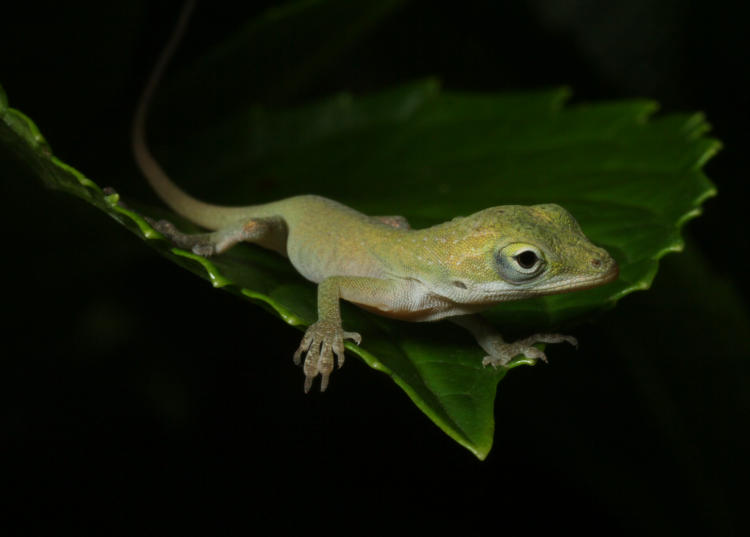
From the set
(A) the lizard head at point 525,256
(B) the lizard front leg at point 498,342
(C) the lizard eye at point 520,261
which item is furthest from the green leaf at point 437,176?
(C) the lizard eye at point 520,261

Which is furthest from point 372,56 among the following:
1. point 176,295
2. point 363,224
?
point 363,224

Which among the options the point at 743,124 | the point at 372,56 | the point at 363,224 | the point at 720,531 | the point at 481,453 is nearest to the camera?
the point at 481,453

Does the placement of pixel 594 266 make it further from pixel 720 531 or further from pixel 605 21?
pixel 605 21

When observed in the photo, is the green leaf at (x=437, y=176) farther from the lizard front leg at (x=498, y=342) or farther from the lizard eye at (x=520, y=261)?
the lizard eye at (x=520, y=261)

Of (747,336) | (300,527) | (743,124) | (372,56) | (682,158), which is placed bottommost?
(300,527)

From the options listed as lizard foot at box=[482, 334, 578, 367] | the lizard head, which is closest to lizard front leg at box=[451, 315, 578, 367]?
lizard foot at box=[482, 334, 578, 367]

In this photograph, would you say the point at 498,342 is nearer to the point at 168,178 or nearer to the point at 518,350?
the point at 518,350
